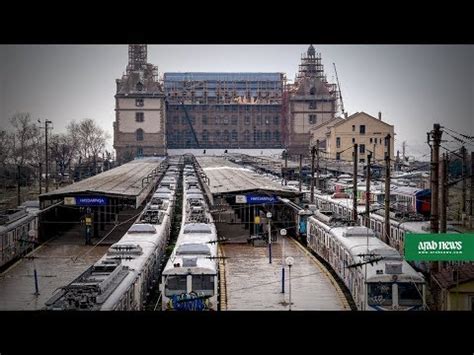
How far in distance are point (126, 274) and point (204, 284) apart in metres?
0.83

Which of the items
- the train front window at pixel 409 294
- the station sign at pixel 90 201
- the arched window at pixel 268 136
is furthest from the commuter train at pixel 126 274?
the arched window at pixel 268 136

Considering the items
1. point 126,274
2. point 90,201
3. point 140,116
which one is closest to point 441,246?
point 126,274

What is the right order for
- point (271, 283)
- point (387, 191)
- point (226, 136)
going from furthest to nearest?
point (226, 136), point (387, 191), point (271, 283)

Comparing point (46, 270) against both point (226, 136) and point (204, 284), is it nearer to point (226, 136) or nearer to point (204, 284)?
point (204, 284)

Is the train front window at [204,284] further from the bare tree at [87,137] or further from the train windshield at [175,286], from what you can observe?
the bare tree at [87,137]

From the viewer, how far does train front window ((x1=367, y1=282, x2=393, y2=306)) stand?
677 cm

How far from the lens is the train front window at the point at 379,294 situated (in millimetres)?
6773

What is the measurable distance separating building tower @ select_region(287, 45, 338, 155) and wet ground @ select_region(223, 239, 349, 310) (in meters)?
2.92

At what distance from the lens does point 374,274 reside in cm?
694
